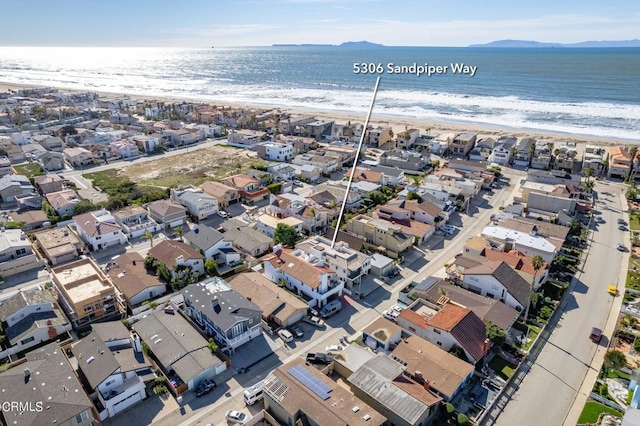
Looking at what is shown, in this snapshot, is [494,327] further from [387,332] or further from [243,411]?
[243,411]

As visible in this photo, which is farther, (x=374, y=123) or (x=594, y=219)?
(x=374, y=123)

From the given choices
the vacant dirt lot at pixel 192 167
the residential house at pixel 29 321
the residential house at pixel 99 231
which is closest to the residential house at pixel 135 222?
the residential house at pixel 99 231

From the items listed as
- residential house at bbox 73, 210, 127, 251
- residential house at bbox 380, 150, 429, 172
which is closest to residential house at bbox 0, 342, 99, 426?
residential house at bbox 73, 210, 127, 251

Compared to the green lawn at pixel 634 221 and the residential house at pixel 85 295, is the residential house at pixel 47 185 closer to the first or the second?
the residential house at pixel 85 295

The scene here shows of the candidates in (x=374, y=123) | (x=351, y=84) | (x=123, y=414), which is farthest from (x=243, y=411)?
(x=351, y=84)

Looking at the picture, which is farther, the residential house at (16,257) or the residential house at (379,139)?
the residential house at (379,139)
